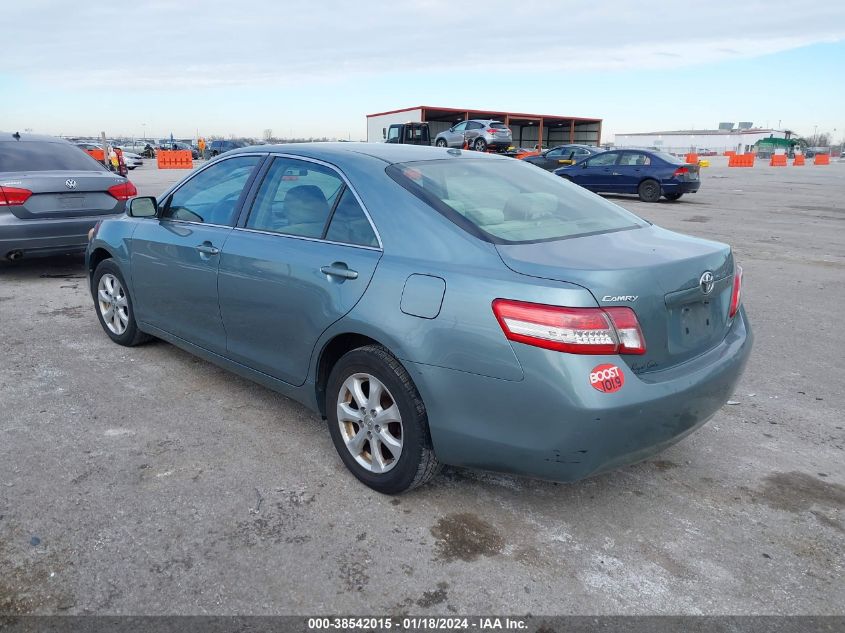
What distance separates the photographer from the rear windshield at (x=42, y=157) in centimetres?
736

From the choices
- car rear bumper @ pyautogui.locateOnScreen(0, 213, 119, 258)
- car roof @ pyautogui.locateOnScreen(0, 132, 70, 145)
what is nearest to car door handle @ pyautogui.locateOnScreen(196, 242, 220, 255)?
car rear bumper @ pyautogui.locateOnScreen(0, 213, 119, 258)

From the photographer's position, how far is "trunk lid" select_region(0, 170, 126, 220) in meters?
7.07

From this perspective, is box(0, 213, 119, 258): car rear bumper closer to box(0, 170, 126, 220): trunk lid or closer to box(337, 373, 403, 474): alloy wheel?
box(0, 170, 126, 220): trunk lid

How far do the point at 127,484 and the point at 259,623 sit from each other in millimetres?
1245

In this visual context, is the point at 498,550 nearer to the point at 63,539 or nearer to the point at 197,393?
the point at 63,539

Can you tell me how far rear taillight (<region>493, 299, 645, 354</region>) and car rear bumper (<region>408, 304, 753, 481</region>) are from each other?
4 centimetres

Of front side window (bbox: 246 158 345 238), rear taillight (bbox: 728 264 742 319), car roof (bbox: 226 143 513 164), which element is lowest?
rear taillight (bbox: 728 264 742 319)

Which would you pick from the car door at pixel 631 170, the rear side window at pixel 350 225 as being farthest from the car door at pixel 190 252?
the car door at pixel 631 170

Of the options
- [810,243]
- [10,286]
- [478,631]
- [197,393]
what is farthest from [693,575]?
[810,243]

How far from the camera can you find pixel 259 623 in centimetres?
233

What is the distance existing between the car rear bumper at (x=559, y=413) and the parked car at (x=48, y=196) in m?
5.96

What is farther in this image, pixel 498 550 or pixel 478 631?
pixel 498 550

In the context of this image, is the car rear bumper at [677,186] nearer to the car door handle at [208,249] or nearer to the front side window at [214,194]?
the front side window at [214,194]

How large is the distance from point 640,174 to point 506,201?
15578 mm
